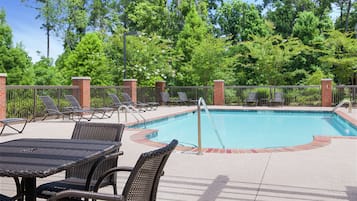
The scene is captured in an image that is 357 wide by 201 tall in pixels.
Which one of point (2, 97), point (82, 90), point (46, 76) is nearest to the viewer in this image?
point (2, 97)

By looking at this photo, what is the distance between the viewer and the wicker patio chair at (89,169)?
2.95 meters

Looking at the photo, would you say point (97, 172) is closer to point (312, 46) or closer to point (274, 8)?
point (312, 46)

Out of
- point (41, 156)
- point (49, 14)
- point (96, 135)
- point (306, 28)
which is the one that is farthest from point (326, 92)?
point (49, 14)

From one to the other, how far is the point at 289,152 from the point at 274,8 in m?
28.2

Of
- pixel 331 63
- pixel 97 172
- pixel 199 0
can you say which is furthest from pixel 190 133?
pixel 199 0

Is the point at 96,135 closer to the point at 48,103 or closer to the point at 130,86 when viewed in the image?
the point at 48,103

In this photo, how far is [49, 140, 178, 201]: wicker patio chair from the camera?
7.02 ft

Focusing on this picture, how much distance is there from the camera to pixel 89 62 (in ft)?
82.9

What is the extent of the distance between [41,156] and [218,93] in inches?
701

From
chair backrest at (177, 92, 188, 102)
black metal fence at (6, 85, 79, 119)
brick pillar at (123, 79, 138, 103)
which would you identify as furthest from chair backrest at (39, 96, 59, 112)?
chair backrest at (177, 92, 188, 102)

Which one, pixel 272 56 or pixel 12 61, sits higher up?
pixel 272 56

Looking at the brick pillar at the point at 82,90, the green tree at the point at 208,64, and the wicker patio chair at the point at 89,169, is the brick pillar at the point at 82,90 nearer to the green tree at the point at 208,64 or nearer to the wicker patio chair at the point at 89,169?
the green tree at the point at 208,64

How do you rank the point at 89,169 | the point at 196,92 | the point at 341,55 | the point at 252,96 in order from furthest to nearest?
the point at 341,55
the point at 196,92
the point at 252,96
the point at 89,169

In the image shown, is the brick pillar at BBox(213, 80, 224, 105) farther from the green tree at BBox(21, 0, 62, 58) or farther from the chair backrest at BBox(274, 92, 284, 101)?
the green tree at BBox(21, 0, 62, 58)
